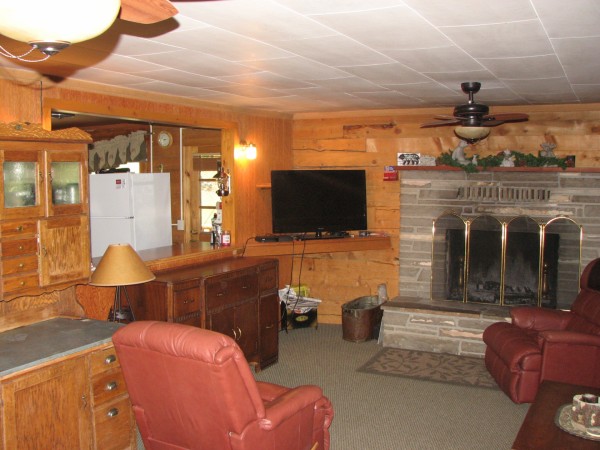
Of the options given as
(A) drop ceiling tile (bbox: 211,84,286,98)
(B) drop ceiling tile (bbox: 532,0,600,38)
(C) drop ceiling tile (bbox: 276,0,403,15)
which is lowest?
(B) drop ceiling tile (bbox: 532,0,600,38)

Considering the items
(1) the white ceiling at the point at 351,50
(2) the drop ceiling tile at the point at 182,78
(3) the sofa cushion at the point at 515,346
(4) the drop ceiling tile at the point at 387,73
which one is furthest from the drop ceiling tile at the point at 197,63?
(3) the sofa cushion at the point at 515,346

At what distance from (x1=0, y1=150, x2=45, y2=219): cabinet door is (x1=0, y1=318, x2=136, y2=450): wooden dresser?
2.31ft

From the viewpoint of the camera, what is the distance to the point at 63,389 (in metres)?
3.21

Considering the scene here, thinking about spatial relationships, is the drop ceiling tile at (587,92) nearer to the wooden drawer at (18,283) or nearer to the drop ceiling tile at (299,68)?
the drop ceiling tile at (299,68)

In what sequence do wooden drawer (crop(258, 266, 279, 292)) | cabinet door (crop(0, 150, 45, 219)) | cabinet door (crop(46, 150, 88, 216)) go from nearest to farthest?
cabinet door (crop(0, 150, 45, 219)) → cabinet door (crop(46, 150, 88, 216)) → wooden drawer (crop(258, 266, 279, 292))

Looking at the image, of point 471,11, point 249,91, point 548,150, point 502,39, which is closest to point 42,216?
point 249,91

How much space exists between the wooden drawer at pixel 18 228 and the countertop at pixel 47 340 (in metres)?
0.58

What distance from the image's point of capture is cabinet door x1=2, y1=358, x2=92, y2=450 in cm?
295

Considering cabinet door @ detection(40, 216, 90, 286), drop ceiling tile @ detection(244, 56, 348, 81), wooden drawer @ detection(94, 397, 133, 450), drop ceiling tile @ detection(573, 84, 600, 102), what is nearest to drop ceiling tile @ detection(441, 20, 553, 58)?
drop ceiling tile @ detection(244, 56, 348, 81)

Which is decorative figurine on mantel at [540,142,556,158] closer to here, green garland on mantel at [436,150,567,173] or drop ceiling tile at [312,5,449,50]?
green garland on mantel at [436,150,567,173]

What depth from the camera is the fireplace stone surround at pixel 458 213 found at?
5715mm

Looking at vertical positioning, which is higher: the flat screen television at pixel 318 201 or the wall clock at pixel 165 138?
the wall clock at pixel 165 138

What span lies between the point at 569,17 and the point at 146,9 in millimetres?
1842

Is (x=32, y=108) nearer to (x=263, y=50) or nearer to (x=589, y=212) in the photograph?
(x=263, y=50)
